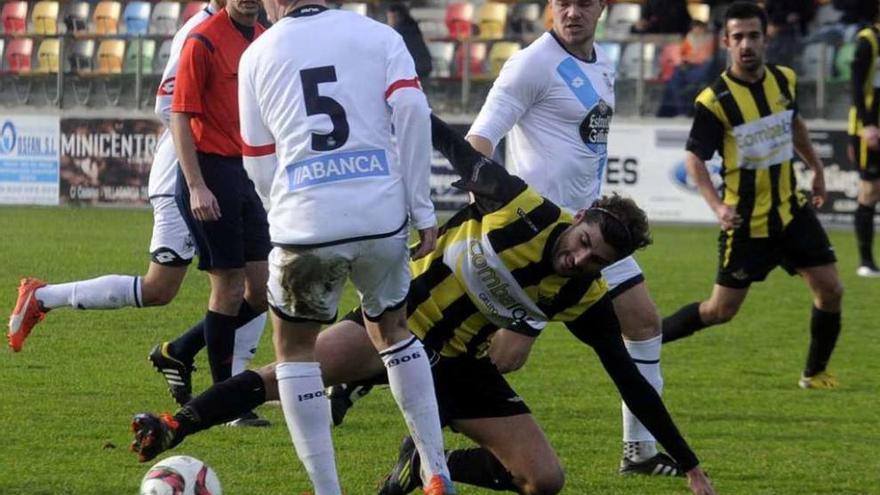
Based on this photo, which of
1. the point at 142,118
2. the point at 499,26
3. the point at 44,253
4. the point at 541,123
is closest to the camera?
the point at 541,123

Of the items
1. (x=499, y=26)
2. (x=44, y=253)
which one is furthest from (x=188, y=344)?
(x=499, y=26)

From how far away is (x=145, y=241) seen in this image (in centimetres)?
1620

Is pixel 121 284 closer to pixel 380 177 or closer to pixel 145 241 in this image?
pixel 380 177

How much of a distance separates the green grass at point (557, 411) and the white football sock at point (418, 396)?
465mm

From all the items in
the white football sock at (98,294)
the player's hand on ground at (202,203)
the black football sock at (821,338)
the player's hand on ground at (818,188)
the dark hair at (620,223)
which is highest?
the dark hair at (620,223)

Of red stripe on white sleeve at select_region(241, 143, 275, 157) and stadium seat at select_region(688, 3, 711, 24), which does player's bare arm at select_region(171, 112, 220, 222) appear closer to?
red stripe on white sleeve at select_region(241, 143, 275, 157)

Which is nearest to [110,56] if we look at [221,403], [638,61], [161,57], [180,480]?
[161,57]

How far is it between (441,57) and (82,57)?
15.0 feet

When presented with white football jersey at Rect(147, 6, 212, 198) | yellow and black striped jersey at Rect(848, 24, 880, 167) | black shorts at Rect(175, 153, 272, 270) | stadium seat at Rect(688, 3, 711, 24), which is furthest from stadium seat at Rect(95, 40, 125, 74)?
black shorts at Rect(175, 153, 272, 270)

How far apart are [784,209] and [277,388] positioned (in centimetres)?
401

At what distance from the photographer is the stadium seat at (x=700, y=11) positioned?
2203cm

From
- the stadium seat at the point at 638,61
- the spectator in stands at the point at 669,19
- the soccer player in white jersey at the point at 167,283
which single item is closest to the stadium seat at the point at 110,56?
the stadium seat at the point at 638,61

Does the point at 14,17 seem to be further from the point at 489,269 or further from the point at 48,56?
the point at 489,269

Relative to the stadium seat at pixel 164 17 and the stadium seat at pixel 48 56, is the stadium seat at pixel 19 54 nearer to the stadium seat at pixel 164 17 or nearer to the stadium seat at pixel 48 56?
the stadium seat at pixel 48 56
